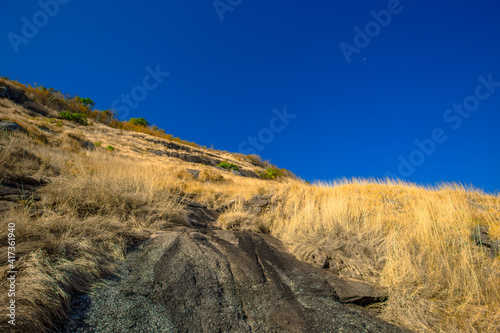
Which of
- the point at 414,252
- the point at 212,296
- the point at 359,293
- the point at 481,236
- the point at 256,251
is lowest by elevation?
the point at 359,293

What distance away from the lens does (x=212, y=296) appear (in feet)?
9.50

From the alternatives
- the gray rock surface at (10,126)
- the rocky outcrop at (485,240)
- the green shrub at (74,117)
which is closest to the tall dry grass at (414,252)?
the rocky outcrop at (485,240)

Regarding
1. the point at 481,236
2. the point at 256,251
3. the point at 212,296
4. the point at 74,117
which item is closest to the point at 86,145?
the point at 74,117

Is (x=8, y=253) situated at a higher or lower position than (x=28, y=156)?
lower

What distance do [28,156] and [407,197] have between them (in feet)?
40.7

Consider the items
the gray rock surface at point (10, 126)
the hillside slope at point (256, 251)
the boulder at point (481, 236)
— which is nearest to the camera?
the hillside slope at point (256, 251)

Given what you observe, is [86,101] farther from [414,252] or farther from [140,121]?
A: [414,252]

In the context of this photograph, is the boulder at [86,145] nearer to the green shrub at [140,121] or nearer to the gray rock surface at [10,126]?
the gray rock surface at [10,126]

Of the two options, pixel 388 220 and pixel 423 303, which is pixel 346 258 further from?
pixel 388 220

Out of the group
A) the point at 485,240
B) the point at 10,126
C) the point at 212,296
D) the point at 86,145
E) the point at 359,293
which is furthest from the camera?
the point at 86,145

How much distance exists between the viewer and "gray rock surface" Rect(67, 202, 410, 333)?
2.34 metres

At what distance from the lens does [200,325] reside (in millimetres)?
2375

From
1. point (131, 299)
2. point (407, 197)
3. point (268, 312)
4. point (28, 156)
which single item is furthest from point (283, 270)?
point (28, 156)

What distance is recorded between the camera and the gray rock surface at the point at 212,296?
2.34m
